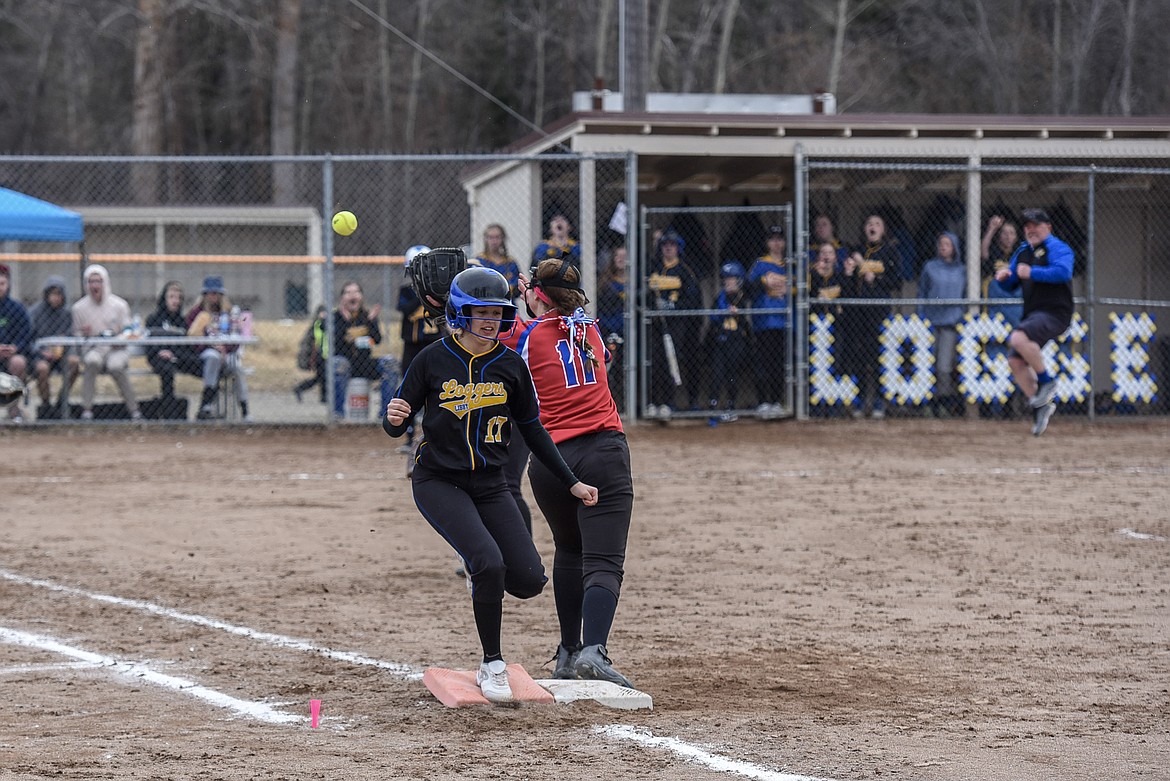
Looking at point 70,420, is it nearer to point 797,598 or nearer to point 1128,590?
point 797,598

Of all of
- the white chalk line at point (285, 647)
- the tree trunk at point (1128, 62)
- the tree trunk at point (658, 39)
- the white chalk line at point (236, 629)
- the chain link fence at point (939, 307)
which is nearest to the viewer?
the white chalk line at point (285, 647)

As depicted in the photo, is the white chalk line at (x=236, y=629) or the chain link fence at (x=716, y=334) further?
the chain link fence at (x=716, y=334)

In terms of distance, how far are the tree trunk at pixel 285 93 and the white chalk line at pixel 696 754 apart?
28355 mm

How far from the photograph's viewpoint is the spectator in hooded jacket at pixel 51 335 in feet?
52.2

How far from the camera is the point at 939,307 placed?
16.8 metres

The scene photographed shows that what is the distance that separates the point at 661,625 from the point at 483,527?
6.00ft

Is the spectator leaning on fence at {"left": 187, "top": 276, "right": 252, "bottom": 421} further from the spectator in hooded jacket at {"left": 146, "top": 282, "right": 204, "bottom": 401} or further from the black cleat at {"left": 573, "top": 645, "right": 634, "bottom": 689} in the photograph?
the black cleat at {"left": 573, "top": 645, "right": 634, "bottom": 689}

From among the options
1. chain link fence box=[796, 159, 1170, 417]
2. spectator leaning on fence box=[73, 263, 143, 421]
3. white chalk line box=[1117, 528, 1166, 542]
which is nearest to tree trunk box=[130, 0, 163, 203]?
spectator leaning on fence box=[73, 263, 143, 421]

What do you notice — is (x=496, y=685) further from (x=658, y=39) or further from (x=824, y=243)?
(x=658, y=39)

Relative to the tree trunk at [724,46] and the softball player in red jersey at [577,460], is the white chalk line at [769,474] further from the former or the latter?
the tree trunk at [724,46]

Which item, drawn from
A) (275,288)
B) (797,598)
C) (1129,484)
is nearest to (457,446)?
(797,598)

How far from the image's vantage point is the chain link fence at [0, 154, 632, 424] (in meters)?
15.7

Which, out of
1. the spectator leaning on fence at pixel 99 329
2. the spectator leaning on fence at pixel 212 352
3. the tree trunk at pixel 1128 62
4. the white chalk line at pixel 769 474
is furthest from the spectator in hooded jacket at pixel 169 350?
the tree trunk at pixel 1128 62

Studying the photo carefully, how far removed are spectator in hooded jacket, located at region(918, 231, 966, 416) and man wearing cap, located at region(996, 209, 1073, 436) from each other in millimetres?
3440
